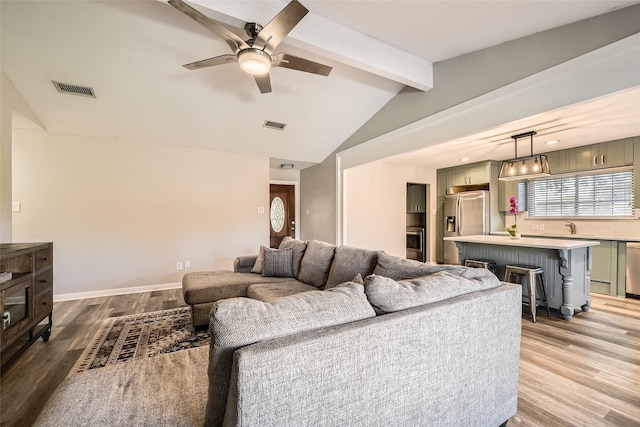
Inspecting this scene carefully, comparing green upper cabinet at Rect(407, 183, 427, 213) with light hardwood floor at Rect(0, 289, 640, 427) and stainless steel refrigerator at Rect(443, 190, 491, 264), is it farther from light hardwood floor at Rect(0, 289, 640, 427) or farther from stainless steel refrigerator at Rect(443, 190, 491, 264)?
light hardwood floor at Rect(0, 289, 640, 427)

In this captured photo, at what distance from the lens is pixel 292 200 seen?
6.63 m

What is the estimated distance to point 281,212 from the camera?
6590 millimetres

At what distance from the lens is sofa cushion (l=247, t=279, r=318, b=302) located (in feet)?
8.52

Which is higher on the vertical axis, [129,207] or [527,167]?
[527,167]

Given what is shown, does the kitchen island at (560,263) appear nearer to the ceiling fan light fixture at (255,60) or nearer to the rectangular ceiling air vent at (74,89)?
the ceiling fan light fixture at (255,60)

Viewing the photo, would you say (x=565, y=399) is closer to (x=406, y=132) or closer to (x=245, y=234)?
(x=406, y=132)

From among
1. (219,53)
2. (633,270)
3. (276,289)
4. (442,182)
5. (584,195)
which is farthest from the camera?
(442,182)

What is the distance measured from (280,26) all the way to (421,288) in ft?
6.36

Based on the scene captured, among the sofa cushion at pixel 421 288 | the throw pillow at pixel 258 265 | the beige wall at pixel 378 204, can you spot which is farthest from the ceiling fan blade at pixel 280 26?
the beige wall at pixel 378 204

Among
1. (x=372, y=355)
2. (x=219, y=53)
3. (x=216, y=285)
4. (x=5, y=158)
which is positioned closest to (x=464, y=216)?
(x=216, y=285)

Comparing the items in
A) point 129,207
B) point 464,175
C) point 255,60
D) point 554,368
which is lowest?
point 554,368

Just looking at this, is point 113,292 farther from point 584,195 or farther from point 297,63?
point 584,195

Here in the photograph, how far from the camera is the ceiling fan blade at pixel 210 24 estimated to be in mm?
1725

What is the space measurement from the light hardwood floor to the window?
6.05ft
